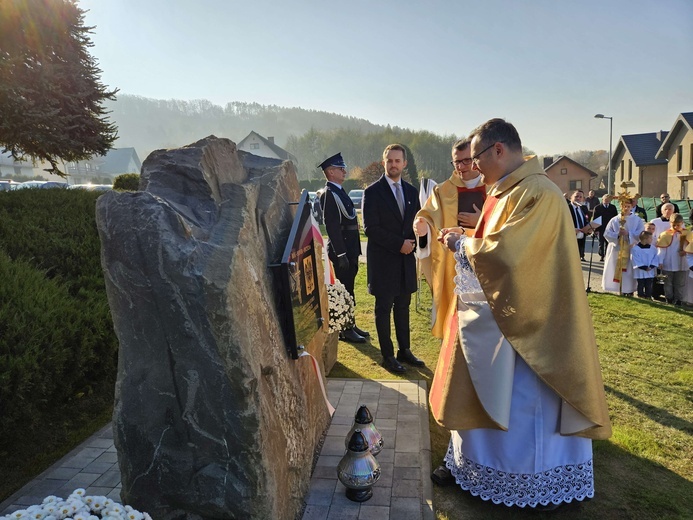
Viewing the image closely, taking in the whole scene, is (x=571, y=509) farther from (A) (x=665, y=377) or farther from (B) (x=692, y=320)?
(B) (x=692, y=320)

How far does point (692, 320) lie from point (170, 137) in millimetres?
190363

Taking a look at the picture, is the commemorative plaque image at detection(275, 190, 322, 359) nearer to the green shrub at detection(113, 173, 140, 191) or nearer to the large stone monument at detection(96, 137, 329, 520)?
the large stone monument at detection(96, 137, 329, 520)

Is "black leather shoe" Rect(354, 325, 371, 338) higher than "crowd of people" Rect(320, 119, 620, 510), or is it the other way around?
"crowd of people" Rect(320, 119, 620, 510)

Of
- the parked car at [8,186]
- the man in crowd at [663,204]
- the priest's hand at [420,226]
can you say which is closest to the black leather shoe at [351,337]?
the priest's hand at [420,226]

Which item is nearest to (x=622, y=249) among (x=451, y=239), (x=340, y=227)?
(x=340, y=227)

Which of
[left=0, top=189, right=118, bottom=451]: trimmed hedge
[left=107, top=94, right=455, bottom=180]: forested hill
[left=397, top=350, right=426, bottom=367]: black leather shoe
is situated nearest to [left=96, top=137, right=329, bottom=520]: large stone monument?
[left=0, top=189, right=118, bottom=451]: trimmed hedge

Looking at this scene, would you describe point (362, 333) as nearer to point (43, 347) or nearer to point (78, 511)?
point (43, 347)

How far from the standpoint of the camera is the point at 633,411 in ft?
15.1

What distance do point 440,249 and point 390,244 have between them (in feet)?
2.40

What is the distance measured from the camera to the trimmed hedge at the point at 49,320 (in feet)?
11.9

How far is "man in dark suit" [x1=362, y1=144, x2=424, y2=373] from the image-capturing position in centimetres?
534

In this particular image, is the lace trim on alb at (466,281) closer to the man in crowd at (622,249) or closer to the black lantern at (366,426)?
the black lantern at (366,426)

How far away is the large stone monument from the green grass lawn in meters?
1.48

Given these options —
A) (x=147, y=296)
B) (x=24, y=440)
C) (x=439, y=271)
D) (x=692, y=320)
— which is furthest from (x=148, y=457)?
(x=692, y=320)
